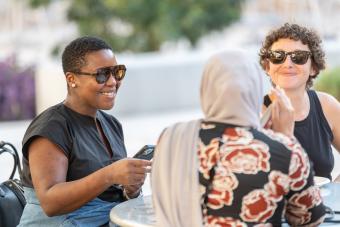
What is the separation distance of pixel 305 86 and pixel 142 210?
1.17 meters

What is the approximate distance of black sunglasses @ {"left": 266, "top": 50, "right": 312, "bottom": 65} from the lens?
390cm

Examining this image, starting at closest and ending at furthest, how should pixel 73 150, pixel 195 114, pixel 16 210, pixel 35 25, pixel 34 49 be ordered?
1. pixel 73 150
2. pixel 16 210
3. pixel 195 114
4. pixel 34 49
5. pixel 35 25

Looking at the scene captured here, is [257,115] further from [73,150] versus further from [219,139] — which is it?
[73,150]

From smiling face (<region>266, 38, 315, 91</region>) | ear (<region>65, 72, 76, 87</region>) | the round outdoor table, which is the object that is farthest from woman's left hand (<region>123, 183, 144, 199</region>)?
smiling face (<region>266, 38, 315, 91</region>)

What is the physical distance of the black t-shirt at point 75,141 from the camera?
3.40m

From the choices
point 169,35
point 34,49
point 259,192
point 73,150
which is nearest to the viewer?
point 259,192

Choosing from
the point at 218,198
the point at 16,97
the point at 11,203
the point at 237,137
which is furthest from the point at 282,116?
the point at 16,97

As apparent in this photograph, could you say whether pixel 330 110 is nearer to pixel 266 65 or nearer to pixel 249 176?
pixel 266 65

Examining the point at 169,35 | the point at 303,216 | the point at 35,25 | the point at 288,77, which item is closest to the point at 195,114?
the point at 169,35

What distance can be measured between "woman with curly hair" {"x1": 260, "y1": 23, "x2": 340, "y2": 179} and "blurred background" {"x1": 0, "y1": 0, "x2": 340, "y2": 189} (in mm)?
4296

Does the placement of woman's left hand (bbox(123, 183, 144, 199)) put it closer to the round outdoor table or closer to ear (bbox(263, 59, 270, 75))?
the round outdoor table

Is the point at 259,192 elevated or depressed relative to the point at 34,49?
elevated

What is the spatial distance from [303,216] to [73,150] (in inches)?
41.1

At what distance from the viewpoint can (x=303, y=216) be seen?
2.75 metres
